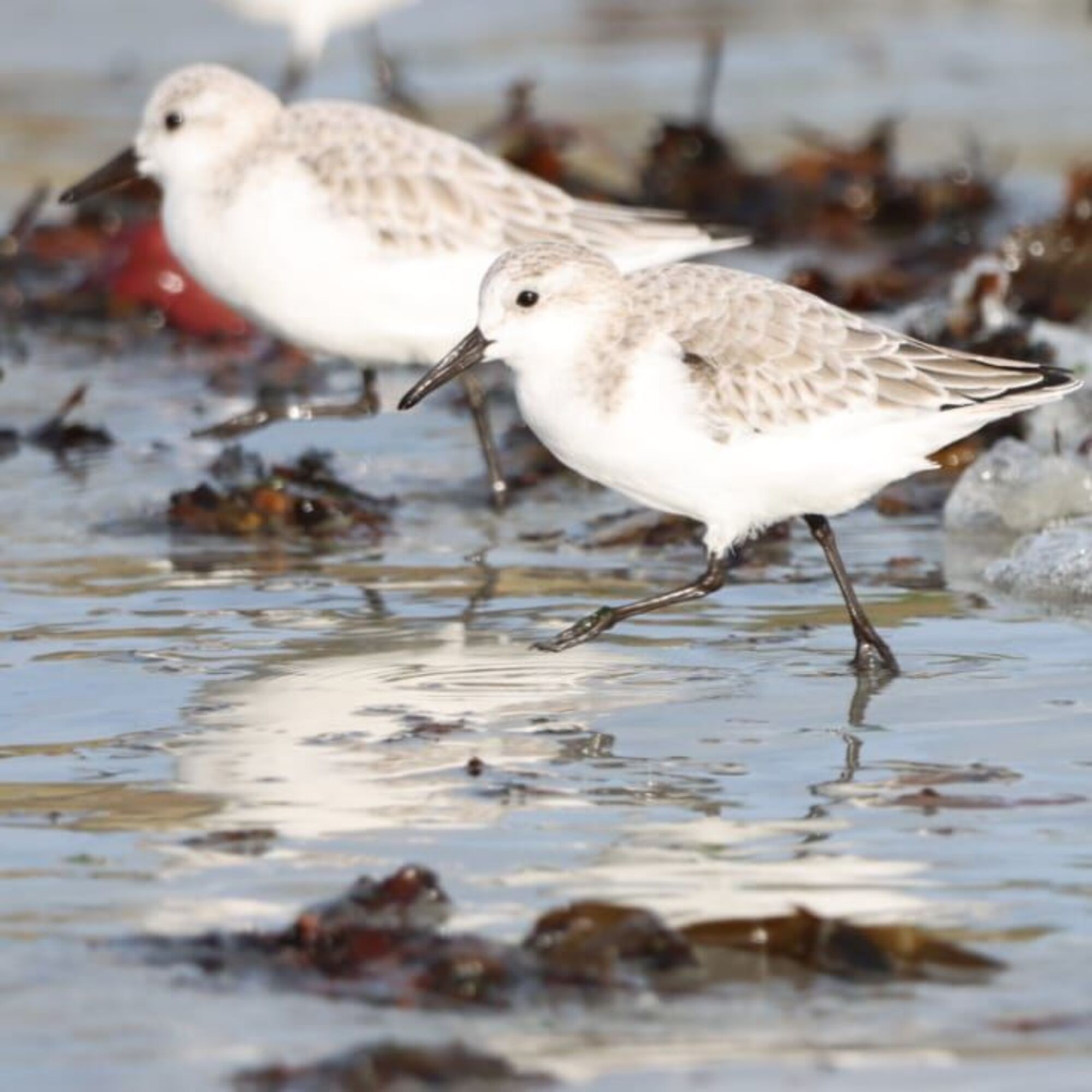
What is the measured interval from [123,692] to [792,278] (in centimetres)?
396

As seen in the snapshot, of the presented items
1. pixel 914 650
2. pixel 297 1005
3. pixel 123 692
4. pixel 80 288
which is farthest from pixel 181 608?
pixel 80 288

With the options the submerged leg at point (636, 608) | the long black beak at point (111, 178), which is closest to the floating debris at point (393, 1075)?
the submerged leg at point (636, 608)

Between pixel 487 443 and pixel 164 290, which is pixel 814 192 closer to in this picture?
pixel 164 290

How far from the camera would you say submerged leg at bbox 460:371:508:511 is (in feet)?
23.9

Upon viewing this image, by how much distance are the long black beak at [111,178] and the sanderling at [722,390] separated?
2.64 meters

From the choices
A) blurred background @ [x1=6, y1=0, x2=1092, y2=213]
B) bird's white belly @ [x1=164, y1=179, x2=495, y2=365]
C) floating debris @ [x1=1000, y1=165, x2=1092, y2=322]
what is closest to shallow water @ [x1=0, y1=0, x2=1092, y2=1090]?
bird's white belly @ [x1=164, y1=179, x2=495, y2=365]

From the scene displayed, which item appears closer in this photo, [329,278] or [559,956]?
[559,956]

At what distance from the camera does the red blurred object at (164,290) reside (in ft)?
32.3

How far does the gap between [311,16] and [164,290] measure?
3.42 metres

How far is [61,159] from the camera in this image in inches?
495

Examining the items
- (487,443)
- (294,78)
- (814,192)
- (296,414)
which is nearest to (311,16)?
(294,78)

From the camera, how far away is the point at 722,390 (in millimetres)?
5289

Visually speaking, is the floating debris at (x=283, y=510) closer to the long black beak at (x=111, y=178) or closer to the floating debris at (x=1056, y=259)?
the long black beak at (x=111, y=178)

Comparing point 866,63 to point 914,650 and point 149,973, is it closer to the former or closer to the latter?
point 914,650
